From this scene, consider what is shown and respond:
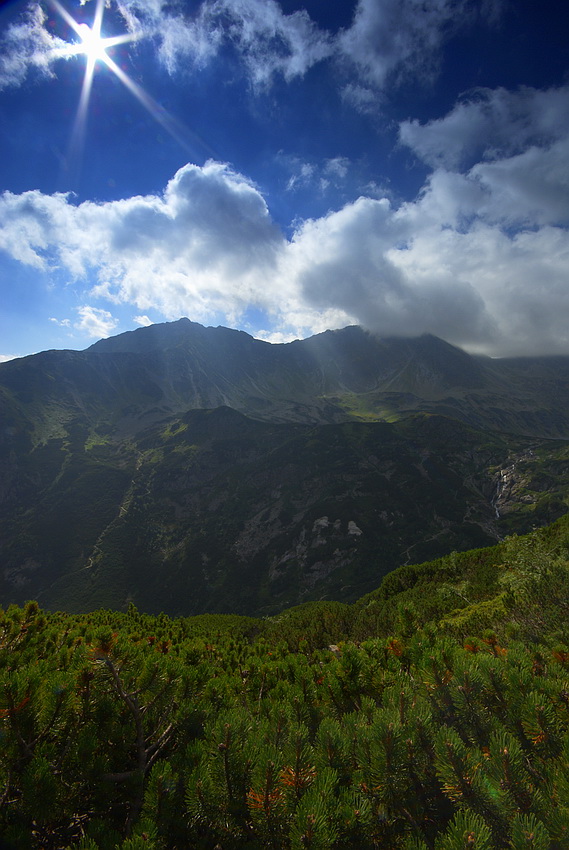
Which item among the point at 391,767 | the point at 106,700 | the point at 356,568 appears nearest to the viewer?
the point at 391,767

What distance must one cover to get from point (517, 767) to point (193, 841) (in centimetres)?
315

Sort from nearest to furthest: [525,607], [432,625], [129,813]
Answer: [129,813], [432,625], [525,607]

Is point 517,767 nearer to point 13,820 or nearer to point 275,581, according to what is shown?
point 13,820

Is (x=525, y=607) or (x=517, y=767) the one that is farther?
(x=525, y=607)

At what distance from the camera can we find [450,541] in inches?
7746

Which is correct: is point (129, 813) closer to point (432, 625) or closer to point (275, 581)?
point (432, 625)

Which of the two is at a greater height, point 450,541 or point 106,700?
point 106,700

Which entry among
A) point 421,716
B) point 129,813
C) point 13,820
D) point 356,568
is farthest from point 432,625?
point 356,568

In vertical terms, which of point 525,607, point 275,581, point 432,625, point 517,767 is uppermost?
point 517,767

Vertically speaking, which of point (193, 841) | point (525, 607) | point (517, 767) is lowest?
point (525, 607)

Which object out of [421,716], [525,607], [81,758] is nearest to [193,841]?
[81,758]

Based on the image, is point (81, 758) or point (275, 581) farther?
point (275, 581)

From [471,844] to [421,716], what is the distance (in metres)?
1.39

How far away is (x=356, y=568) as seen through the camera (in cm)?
19088
